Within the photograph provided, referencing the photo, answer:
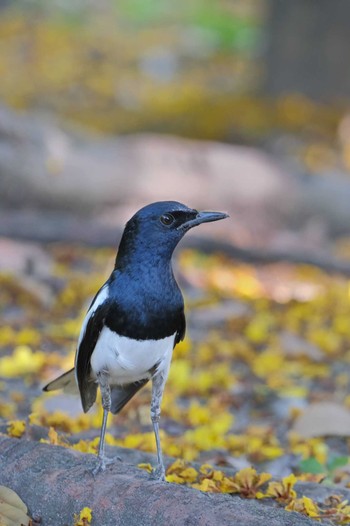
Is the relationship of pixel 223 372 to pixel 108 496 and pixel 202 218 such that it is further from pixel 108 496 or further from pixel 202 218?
pixel 108 496

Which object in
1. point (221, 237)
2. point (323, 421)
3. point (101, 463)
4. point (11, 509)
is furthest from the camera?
point (221, 237)

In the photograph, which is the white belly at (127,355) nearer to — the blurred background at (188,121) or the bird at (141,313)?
the bird at (141,313)

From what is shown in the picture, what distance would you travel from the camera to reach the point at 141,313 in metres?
3.64

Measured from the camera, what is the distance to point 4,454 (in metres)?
3.56

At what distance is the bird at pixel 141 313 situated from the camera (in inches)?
144

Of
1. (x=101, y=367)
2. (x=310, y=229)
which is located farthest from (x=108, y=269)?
(x=101, y=367)

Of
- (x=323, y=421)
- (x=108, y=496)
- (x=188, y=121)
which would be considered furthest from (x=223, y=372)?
(x=188, y=121)

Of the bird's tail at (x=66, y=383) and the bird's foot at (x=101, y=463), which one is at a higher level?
the bird's tail at (x=66, y=383)

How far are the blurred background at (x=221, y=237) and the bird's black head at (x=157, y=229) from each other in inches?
36.5

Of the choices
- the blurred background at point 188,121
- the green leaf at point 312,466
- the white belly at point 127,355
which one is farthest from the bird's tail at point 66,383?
the blurred background at point 188,121

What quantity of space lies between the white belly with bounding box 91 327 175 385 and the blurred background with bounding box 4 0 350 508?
511 mm

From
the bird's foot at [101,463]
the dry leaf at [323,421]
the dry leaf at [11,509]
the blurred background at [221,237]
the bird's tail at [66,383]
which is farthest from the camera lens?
the blurred background at [221,237]

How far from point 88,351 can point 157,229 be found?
0.58m

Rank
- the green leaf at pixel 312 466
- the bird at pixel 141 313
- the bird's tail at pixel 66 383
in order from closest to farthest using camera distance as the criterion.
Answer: the bird at pixel 141 313
the bird's tail at pixel 66 383
the green leaf at pixel 312 466
